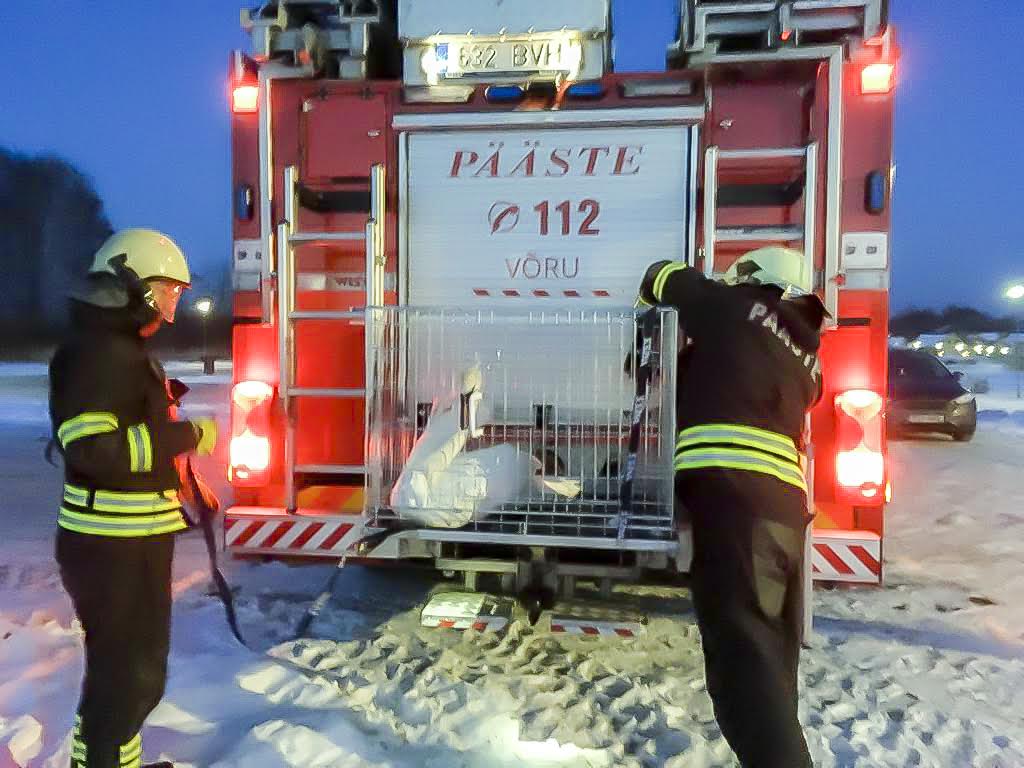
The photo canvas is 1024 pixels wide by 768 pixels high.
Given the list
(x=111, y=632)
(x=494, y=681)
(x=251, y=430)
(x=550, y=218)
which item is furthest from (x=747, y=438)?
(x=251, y=430)

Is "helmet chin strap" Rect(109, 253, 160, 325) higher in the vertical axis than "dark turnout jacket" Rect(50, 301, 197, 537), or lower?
higher

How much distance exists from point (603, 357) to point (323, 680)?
1.92 meters

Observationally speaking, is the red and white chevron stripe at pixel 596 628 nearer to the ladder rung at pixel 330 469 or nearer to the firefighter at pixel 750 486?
the firefighter at pixel 750 486

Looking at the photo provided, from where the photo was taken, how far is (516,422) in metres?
4.03

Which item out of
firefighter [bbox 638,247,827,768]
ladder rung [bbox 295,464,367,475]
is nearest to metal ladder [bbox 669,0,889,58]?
firefighter [bbox 638,247,827,768]

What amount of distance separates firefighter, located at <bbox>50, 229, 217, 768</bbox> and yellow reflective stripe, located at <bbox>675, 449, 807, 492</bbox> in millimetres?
1668

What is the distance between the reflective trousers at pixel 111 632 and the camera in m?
2.55

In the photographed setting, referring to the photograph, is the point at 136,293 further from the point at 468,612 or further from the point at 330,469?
the point at 468,612

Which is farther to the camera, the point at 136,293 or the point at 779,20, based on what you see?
the point at 779,20

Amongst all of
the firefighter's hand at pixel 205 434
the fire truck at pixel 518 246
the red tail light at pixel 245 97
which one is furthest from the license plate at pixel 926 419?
the firefighter's hand at pixel 205 434

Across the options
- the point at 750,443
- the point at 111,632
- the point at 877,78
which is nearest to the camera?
the point at 111,632

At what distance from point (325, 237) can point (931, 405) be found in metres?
11.4

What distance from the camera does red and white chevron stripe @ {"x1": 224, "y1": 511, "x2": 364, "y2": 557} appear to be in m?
4.06

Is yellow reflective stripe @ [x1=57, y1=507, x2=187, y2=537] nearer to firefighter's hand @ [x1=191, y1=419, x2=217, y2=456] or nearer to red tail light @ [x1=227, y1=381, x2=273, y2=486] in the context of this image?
firefighter's hand @ [x1=191, y1=419, x2=217, y2=456]
